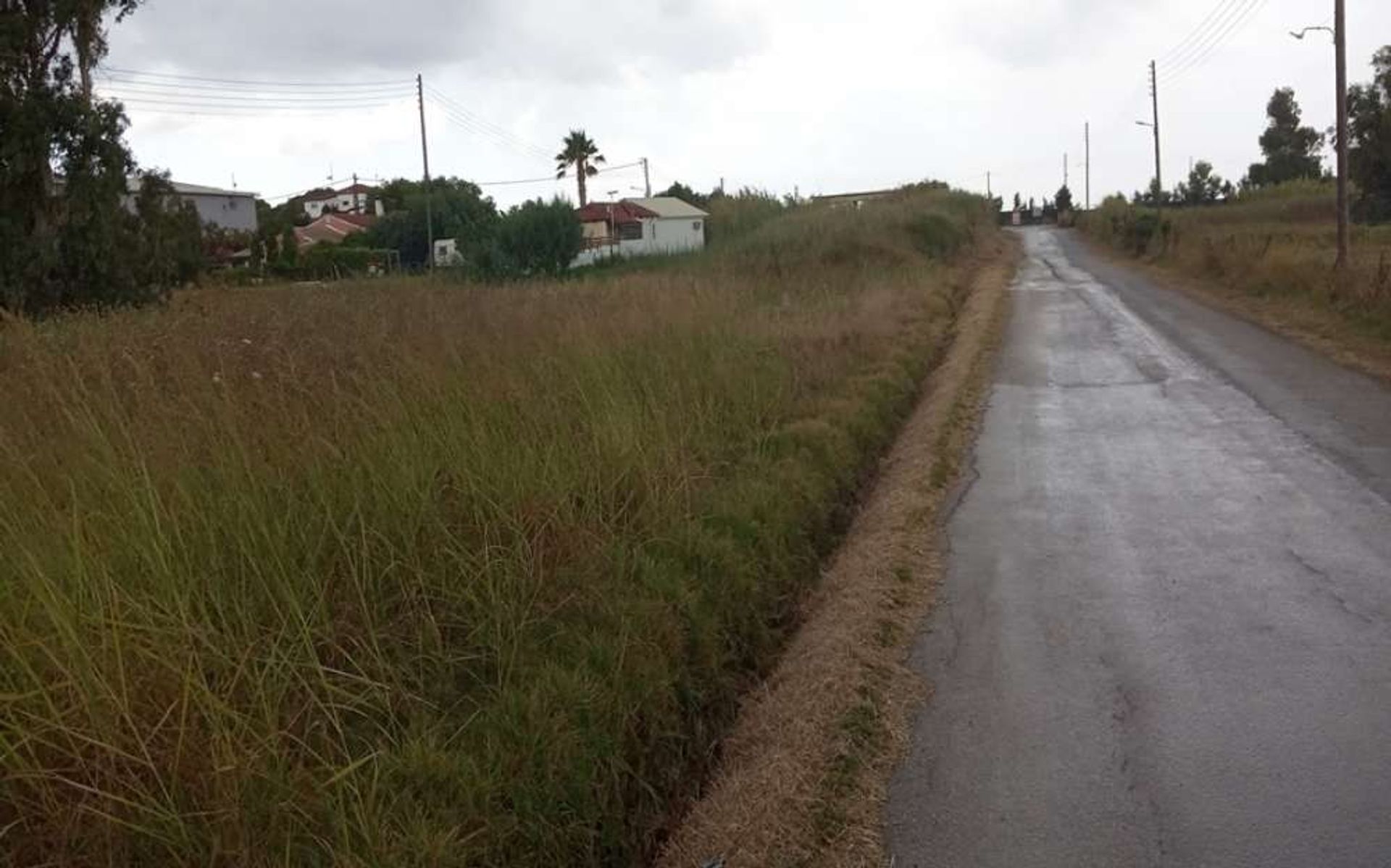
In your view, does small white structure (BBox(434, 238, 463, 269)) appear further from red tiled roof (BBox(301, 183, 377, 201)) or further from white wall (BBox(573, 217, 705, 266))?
red tiled roof (BBox(301, 183, 377, 201))

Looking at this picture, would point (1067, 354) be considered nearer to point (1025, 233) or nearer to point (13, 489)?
point (13, 489)

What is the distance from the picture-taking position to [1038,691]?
17.6 feet

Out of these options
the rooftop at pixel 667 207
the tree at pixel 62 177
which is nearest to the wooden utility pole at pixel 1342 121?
the tree at pixel 62 177

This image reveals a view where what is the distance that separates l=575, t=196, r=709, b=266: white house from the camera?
69.2 metres

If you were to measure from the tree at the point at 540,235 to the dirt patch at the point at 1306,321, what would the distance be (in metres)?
29.2

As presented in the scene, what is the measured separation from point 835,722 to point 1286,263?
23612 mm

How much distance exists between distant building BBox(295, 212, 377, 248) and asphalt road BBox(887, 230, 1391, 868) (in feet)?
240

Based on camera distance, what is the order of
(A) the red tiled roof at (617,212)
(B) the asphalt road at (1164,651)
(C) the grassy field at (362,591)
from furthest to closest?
(A) the red tiled roof at (617,212) < (B) the asphalt road at (1164,651) < (C) the grassy field at (362,591)

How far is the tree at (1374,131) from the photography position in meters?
49.7

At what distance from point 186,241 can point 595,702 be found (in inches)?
997

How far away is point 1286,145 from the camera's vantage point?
3750 inches

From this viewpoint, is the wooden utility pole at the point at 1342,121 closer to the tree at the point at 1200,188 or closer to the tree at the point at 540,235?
the tree at the point at 540,235

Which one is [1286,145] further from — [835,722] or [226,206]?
[835,722]

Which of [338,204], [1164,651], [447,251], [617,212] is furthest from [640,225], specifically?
[1164,651]
